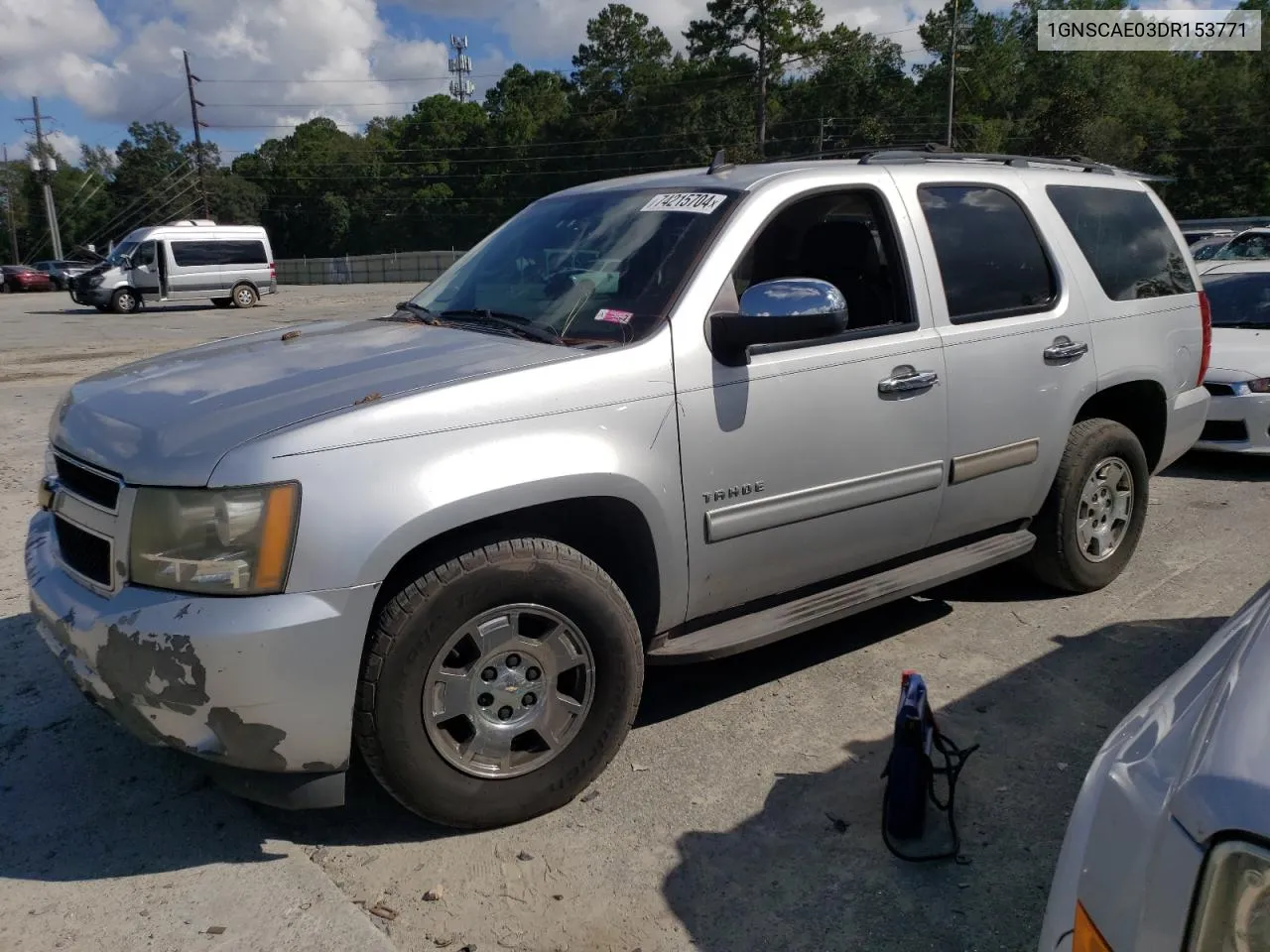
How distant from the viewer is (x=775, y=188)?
3.67 m

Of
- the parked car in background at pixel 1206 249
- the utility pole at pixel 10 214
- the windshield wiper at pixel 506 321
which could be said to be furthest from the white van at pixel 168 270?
the utility pole at pixel 10 214

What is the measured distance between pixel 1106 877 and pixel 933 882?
140cm

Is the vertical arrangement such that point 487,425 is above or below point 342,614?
above

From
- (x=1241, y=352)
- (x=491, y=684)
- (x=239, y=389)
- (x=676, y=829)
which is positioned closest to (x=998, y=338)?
(x=676, y=829)

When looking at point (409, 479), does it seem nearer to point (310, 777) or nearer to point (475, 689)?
point (475, 689)

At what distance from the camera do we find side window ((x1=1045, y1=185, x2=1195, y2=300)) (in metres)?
4.66

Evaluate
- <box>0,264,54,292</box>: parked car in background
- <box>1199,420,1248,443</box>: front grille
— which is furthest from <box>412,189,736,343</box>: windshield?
<box>0,264,54,292</box>: parked car in background

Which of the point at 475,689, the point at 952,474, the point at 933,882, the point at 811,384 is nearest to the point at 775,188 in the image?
the point at 811,384

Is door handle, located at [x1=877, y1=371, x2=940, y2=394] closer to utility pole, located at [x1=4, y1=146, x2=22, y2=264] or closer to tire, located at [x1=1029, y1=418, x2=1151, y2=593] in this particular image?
tire, located at [x1=1029, y1=418, x2=1151, y2=593]

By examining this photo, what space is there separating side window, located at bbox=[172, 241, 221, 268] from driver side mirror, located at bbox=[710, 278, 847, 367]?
94.1ft

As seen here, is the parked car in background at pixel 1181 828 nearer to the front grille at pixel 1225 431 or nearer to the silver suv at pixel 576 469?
the silver suv at pixel 576 469

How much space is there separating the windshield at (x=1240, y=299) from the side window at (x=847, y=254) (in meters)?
5.53

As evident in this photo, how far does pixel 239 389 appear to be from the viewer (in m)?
3.00

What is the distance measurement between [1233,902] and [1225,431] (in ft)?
23.4
